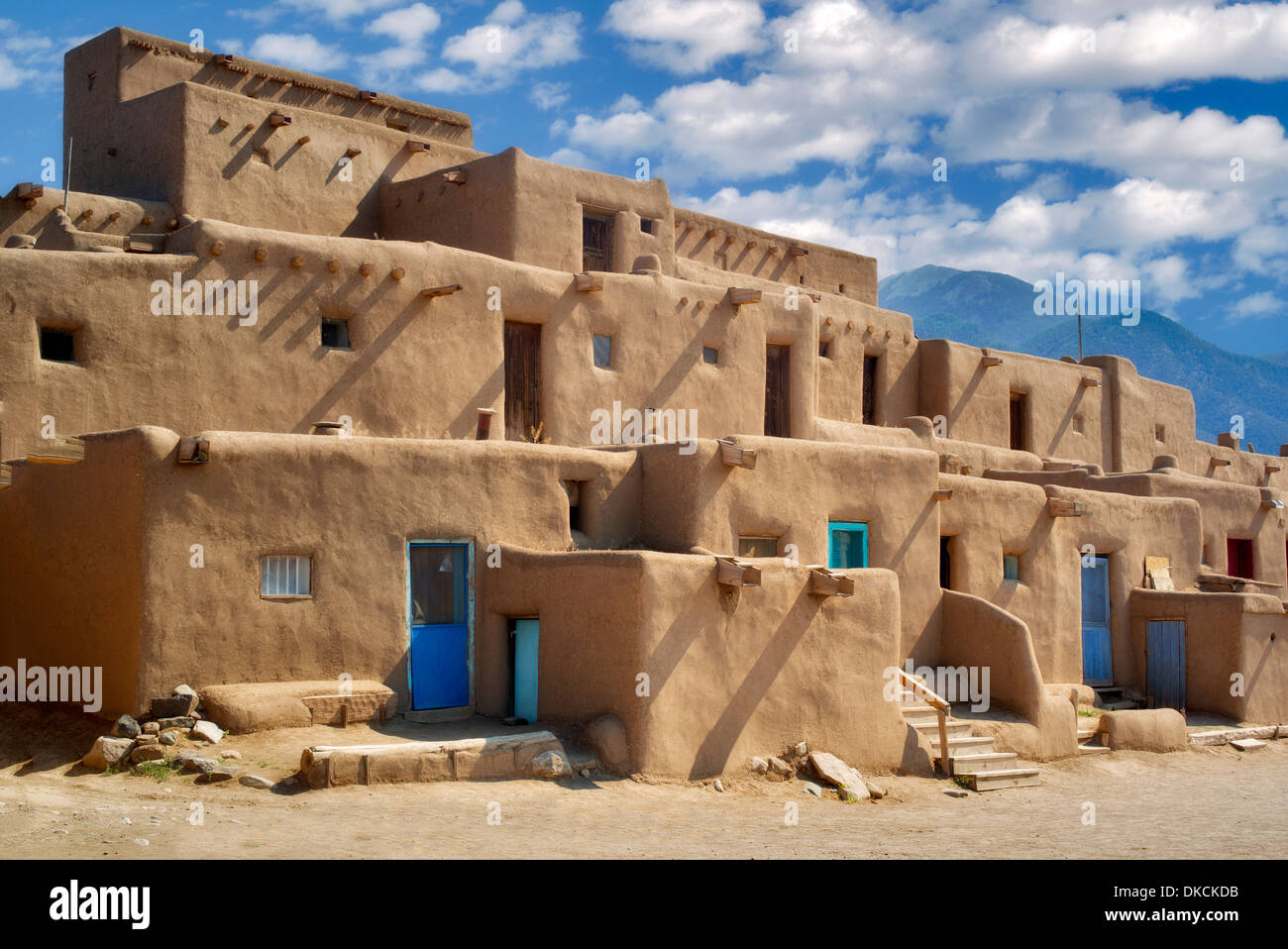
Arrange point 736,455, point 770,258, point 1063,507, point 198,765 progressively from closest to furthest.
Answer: point 198,765, point 736,455, point 1063,507, point 770,258

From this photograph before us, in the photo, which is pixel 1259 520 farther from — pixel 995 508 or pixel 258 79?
pixel 258 79

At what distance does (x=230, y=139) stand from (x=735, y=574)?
1091cm

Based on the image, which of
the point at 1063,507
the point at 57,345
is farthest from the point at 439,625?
the point at 1063,507

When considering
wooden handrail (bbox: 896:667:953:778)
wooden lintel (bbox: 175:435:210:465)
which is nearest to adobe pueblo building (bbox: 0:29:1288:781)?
wooden lintel (bbox: 175:435:210:465)

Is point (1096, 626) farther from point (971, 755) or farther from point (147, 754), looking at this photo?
point (147, 754)

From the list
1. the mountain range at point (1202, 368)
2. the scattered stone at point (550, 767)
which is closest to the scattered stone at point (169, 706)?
the scattered stone at point (550, 767)

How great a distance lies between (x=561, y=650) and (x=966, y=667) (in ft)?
22.9

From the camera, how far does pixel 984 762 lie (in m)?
16.4

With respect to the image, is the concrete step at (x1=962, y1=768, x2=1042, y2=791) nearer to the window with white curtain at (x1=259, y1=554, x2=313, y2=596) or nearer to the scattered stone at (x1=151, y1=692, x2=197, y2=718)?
the window with white curtain at (x1=259, y1=554, x2=313, y2=596)

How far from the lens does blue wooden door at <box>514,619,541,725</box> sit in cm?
1518

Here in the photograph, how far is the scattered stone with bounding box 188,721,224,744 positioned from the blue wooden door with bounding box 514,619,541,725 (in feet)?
11.6

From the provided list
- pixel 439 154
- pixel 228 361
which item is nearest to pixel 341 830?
pixel 228 361

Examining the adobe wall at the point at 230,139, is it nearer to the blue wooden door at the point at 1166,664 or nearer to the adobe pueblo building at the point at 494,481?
the adobe pueblo building at the point at 494,481

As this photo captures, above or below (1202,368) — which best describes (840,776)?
below
